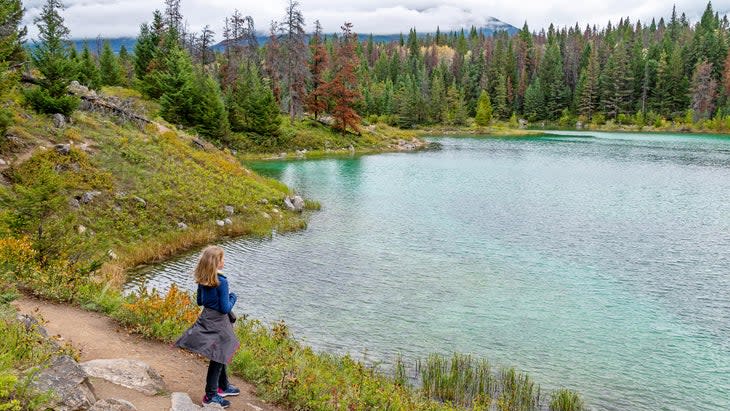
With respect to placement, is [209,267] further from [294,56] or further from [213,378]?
[294,56]

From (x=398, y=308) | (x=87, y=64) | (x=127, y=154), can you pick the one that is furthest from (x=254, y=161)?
(x=398, y=308)

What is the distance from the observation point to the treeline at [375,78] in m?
57.8

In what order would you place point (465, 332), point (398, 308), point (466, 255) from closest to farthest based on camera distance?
point (465, 332) < point (398, 308) < point (466, 255)

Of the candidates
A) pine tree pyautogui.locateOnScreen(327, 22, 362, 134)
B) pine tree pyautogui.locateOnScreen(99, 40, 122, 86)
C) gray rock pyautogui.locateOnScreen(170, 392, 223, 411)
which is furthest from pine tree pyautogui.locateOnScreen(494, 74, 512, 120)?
gray rock pyautogui.locateOnScreen(170, 392, 223, 411)

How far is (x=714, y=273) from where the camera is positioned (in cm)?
2112

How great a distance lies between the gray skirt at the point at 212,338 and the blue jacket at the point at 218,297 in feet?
0.46

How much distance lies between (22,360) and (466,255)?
62.3ft

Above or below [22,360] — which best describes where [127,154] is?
above

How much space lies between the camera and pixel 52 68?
29.0 meters

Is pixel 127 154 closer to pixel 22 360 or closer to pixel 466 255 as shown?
pixel 466 255

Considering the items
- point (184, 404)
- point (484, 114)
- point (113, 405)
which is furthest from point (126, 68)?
point (113, 405)

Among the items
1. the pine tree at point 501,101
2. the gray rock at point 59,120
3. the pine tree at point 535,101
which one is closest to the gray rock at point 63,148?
the gray rock at point 59,120

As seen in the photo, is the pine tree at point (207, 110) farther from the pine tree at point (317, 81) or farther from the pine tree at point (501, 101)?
the pine tree at point (501, 101)

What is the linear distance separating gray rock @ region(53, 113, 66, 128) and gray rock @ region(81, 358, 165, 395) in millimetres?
24446
